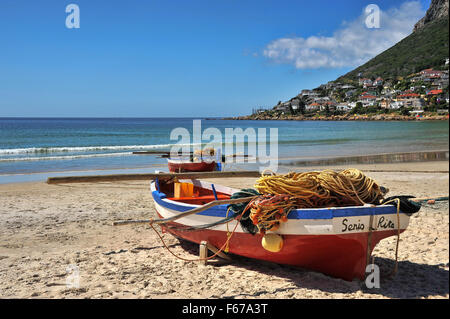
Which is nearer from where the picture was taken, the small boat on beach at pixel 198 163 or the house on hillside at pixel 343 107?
the small boat on beach at pixel 198 163

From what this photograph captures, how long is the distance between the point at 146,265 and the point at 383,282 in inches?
124

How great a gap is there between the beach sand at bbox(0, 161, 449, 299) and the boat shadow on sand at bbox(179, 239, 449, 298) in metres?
0.01

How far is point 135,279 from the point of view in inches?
179

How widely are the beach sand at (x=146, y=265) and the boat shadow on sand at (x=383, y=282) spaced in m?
0.01

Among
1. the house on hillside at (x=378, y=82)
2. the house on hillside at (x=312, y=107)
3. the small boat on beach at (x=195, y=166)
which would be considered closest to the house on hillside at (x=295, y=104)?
the house on hillside at (x=312, y=107)

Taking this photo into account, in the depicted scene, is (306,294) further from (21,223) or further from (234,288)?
(21,223)

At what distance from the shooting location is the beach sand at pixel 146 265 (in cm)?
407

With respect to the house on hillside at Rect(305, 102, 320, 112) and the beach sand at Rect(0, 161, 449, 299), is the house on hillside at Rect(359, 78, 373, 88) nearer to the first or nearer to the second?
the house on hillside at Rect(305, 102, 320, 112)

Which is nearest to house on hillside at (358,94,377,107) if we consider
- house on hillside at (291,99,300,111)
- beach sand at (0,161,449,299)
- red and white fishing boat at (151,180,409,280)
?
house on hillside at (291,99,300,111)

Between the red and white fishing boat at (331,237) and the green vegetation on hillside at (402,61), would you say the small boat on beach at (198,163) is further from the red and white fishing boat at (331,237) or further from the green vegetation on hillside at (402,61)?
the green vegetation on hillside at (402,61)

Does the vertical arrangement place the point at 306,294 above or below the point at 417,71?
below

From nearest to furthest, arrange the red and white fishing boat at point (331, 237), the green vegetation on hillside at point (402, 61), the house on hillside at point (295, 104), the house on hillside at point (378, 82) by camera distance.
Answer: the red and white fishing boat at point (331, 237) → the green vegetation on hillside at point (402, 61) → the house on hillside at point (378, 82) → the house on hillside at point (295, 104)
